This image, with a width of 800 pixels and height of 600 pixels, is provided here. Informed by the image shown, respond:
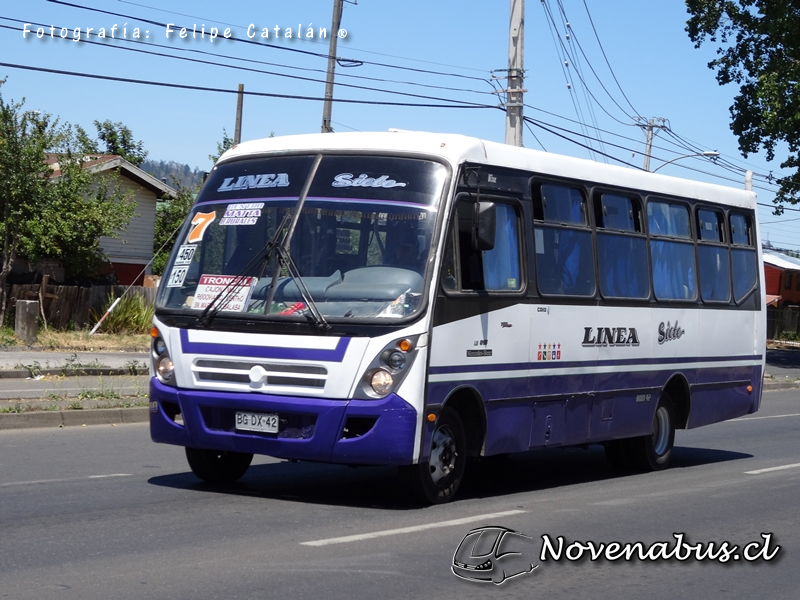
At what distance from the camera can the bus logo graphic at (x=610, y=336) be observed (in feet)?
36.2

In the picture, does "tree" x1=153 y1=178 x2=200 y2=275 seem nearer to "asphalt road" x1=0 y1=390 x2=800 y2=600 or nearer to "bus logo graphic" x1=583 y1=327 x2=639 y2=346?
"asphalt road" x1=0 y1=390 x2=800 y2=600

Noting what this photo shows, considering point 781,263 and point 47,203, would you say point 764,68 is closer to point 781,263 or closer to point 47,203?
point 47,203

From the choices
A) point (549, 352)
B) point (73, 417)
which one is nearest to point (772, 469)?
point (549, 352)

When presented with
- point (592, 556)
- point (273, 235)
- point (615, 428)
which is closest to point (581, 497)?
point (615, 428)

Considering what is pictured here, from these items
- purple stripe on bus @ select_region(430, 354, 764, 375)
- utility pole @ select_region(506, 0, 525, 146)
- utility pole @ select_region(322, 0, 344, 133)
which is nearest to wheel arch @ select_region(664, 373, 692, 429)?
purple stripe on bus @ select_region(430, 354, 764, 375)

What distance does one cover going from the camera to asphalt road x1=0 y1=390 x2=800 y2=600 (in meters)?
6.54

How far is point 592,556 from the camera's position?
7723mm

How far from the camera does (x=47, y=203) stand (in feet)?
108

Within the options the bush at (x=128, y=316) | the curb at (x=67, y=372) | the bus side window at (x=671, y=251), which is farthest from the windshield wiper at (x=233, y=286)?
the bush at (x=128, y=316)

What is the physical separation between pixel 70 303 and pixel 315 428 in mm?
26329

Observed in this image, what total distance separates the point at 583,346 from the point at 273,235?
3.30 meters

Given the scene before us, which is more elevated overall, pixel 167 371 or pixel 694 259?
pixel 694 259

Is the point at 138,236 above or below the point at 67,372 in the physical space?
above

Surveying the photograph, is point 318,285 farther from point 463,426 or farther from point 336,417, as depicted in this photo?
point 463,426
